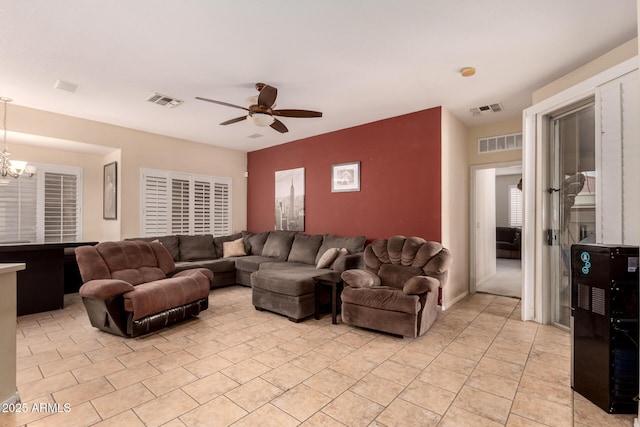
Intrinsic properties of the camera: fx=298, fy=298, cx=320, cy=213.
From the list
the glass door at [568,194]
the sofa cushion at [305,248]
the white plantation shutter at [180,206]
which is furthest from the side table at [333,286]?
the white plantation shutter at [180,206]

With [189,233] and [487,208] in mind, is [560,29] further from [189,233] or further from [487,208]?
[189,233]

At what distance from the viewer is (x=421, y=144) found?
171 inches

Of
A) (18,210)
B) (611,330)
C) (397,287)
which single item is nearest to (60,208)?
(18,210)

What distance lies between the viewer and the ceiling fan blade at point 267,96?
3012 millimetres

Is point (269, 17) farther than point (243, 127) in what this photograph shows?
No

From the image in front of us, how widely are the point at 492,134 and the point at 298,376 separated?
15.5ft

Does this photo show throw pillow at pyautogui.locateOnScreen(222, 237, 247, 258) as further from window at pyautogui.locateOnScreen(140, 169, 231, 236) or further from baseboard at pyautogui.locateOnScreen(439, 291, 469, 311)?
baseboard at pyautogui.locateOnScreen(439, 291, 469, 311)

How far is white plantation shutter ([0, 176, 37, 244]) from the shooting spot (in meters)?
4.70

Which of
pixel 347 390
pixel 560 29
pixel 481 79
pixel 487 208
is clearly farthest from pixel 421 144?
pixel 347 390

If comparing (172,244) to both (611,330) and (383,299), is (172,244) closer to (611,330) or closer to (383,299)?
(383,299)

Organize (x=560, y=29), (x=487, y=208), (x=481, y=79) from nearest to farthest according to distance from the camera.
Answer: (x=560, y=29) < (x=481, y=79) < (x=487, y=208)

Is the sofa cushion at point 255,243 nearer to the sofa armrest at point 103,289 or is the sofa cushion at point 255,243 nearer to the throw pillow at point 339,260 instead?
the throw pillow at point 339,260

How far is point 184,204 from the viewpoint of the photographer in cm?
608

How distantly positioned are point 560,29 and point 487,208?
3.94 m
